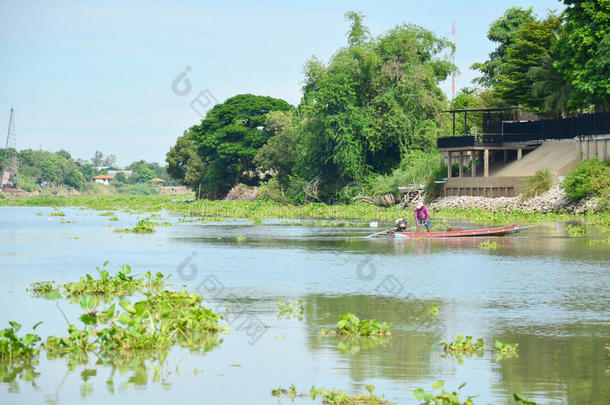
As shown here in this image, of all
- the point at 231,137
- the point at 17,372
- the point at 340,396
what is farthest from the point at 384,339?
the point at 231,137

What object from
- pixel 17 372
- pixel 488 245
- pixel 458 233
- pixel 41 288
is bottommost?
pixel 17 372

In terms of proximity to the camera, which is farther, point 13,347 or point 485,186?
point 485,186

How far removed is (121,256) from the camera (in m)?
27.2

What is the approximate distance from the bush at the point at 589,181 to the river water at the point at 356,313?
1732cm

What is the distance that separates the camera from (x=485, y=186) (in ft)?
189

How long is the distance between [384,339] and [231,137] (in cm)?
9011

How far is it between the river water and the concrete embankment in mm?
18210

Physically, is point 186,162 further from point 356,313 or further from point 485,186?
point 356,313

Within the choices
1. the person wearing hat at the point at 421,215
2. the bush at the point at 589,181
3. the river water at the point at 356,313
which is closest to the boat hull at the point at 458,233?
the person wearing hat at the point at 421,215

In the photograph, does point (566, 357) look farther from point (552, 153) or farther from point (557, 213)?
point (552, 153)

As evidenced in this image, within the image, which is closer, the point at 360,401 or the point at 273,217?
the point at 360,401

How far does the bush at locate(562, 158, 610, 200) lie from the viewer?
4653 cm

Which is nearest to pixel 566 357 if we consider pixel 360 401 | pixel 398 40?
pixel 360 401

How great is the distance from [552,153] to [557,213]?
939 cm
